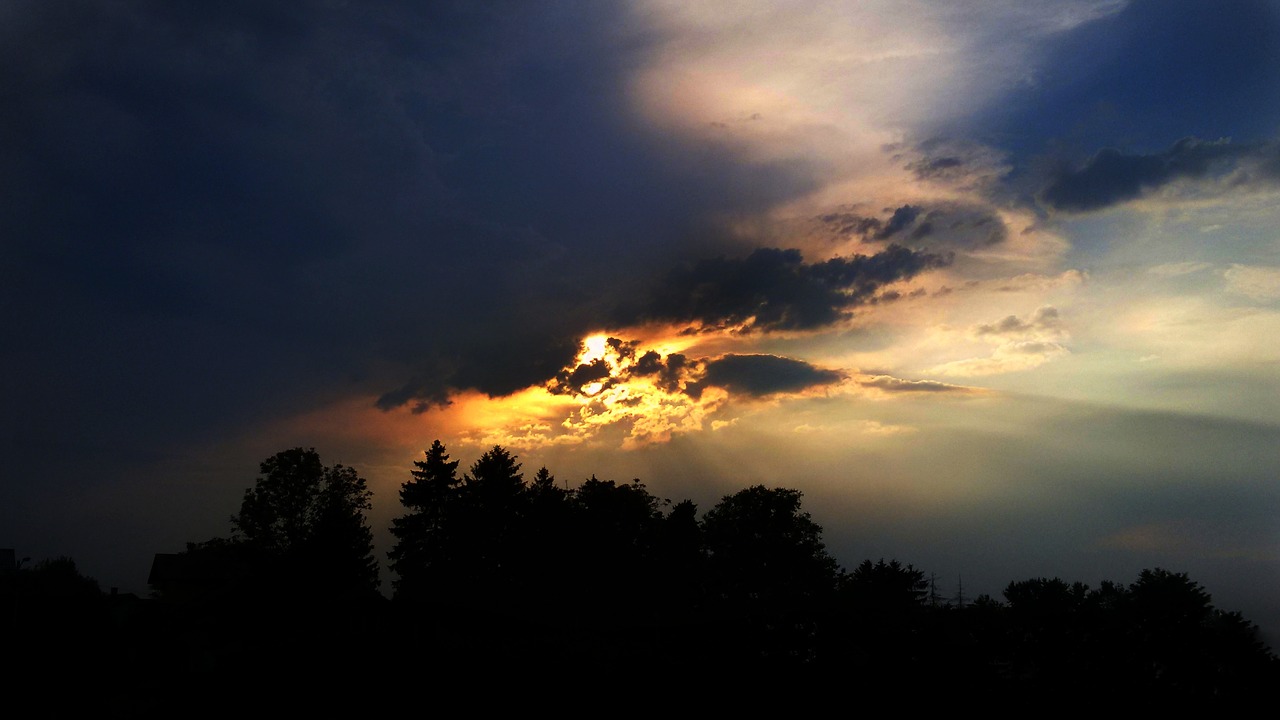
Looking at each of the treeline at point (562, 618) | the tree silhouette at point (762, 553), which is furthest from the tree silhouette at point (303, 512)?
the tree silhouette at point (762, 553)

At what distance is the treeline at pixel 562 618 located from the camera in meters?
15.4

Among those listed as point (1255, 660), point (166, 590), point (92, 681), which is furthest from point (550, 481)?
point (1255, 660)

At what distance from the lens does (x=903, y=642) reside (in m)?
16.3

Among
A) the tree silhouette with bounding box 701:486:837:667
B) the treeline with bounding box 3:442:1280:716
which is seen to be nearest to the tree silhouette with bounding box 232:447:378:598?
the treeline with bounding box 3:442:1280:716

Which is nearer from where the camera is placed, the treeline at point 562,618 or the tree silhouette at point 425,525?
the treeline at point 562,618

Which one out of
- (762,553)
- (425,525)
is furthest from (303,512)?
(762,553)

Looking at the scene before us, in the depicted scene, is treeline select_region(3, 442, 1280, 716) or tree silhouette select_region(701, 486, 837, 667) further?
tree silhouette select_region(701, 486, 837, 667)

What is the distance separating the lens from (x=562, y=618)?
5741cm

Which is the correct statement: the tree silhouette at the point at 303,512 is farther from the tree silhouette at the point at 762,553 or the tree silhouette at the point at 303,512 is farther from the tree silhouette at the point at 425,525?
the tree silhouette at the point at 762,553

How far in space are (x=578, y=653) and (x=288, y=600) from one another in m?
38.2

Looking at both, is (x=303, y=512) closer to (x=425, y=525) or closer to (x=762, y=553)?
(x=425, y=525)

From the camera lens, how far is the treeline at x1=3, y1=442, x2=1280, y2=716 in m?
A: 15.4

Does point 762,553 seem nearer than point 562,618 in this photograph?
No

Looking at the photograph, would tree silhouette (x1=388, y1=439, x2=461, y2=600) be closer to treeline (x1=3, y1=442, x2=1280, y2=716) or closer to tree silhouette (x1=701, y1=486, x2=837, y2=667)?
treeline (x1=3, y1=442, x2=1280, y2=716)
